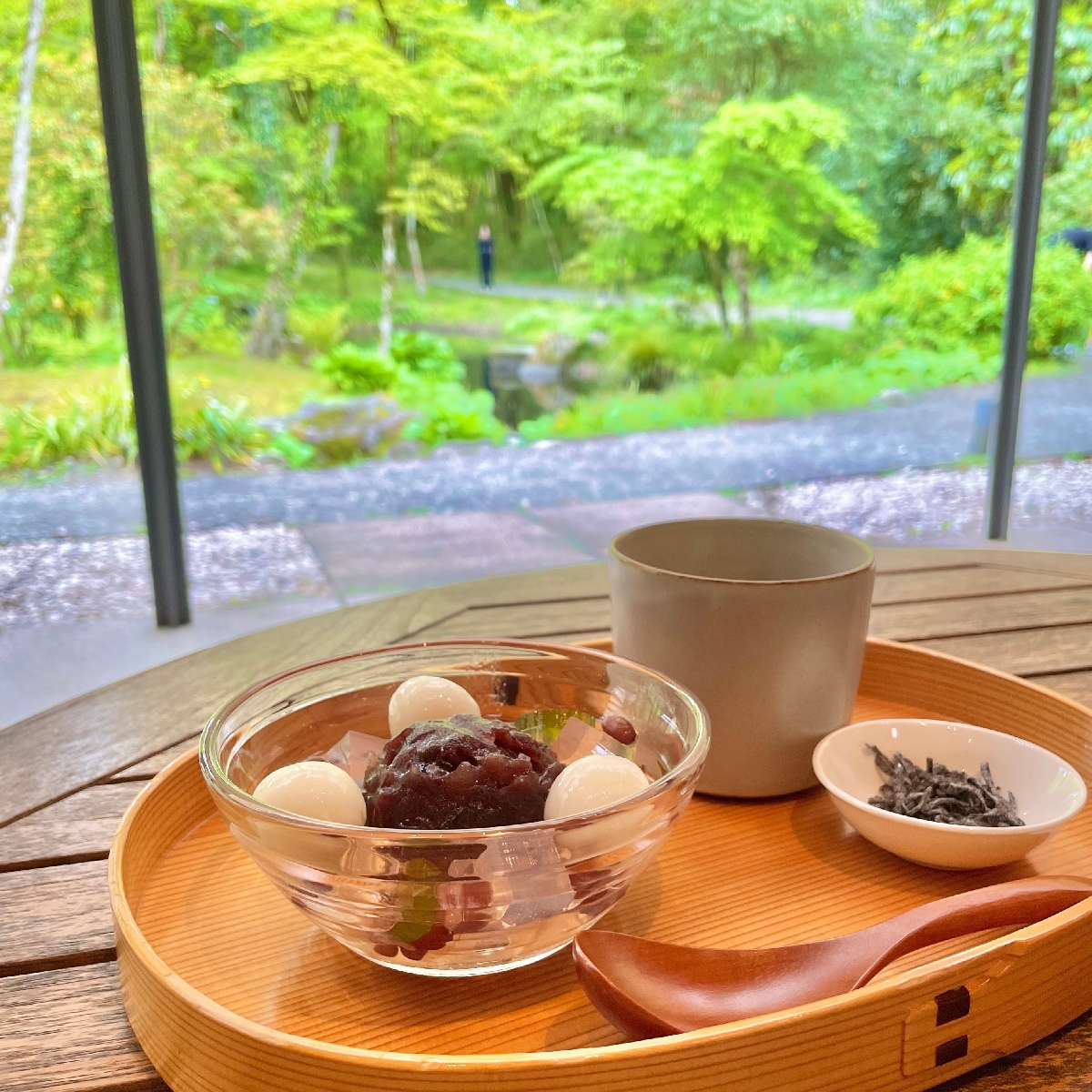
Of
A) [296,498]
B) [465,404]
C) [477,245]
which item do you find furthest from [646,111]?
[296,498]

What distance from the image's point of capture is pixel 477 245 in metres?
2.49

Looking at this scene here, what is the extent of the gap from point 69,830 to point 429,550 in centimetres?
200

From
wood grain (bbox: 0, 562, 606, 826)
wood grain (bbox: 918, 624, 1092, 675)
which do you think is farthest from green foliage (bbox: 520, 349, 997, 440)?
wood grain (bbox: 918, 624, 1092, 675)

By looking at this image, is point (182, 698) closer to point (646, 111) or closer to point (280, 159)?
point (280, 159)

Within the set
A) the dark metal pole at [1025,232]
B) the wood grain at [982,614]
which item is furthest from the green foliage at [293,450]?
the wood grain at [982,614]

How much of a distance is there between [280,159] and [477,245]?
0.47m

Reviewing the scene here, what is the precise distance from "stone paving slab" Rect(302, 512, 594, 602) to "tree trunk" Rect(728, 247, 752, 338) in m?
0.72

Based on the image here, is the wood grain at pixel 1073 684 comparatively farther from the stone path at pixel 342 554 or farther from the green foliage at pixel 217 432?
the green foliage at pixel 217 432

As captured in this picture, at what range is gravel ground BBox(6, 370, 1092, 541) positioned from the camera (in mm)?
2281

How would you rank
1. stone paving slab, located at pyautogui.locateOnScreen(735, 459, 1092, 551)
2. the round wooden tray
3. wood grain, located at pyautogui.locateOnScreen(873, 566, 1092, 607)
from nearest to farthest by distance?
the round wooden tray
wood grain, located at pyautogui.locateOnScreen(873, 566, 1092, 607)
stone paving slab, located at pyautogui.locateOnScreen(735, 459, 1092, 551)

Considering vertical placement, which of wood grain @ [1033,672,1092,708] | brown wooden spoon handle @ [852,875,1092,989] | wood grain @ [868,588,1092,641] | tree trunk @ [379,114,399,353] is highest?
tree trunk @ [379,114,399,353]

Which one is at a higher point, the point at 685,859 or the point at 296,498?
the point at 685,859

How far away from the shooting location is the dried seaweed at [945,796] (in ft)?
1.56

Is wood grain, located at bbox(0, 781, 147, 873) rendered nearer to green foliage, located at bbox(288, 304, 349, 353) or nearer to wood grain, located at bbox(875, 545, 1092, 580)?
wood grain, located at bbox(875, 545, 1092, 580)
